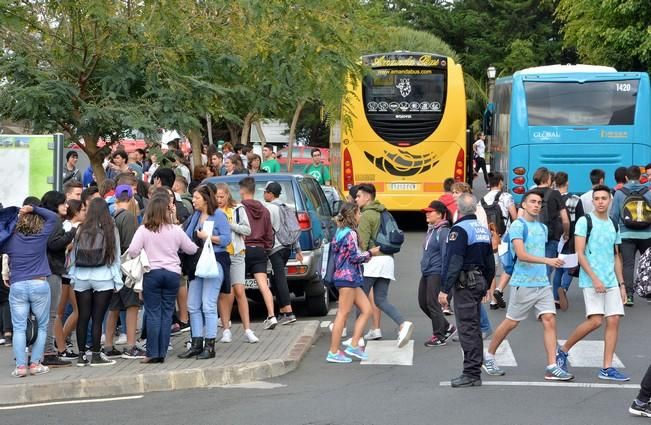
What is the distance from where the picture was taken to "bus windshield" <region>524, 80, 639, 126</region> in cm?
2309

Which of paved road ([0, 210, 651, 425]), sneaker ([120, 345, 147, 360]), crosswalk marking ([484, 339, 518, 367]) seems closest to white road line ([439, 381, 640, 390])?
paved road ([0, 210, 651, 425])

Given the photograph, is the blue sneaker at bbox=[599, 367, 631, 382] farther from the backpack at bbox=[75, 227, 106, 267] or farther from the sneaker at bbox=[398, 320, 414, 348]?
the backpack at bbox=[75, 227, 106, 267]

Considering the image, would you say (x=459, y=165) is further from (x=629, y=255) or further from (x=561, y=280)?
(x=561, y=280)

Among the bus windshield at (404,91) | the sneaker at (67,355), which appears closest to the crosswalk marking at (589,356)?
the sneaker at (67,355)

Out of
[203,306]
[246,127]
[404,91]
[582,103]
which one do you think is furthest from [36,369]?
→ [246,127]

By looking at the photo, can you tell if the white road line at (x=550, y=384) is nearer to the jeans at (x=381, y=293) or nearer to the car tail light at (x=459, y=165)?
the jeans at (x=381, y=293)

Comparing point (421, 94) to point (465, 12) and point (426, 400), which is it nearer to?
point (426, 400)

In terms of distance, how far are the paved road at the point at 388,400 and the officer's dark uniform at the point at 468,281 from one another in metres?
0.32

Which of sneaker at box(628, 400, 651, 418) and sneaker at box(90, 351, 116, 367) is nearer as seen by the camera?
sneaker at box(628, 400, 651, 418)

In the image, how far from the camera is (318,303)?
14492 millimetres

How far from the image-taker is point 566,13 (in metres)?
44.6

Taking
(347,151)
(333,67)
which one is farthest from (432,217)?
(347,151)

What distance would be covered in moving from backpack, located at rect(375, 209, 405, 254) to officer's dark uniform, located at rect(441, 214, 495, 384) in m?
2.04

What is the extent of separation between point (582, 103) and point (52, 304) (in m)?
15.1
